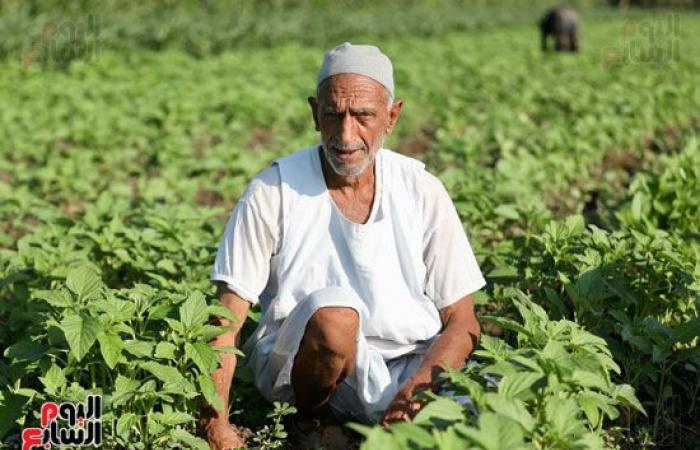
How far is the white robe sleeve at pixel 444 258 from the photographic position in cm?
316

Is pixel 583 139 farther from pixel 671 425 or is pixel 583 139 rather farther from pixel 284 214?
pixel 284 214

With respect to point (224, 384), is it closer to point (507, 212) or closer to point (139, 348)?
point (139, 348)

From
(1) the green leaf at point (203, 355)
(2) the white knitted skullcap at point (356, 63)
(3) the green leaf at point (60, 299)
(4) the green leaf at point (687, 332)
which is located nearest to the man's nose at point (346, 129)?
(2) the white knitted skullcap at point (356, 63)

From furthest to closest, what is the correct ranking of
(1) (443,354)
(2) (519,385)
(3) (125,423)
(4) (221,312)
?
(1) (443,354) < (4) (221,312) < (3) (125,423) < (2) (519,385)

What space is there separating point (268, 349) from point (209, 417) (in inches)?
11.5

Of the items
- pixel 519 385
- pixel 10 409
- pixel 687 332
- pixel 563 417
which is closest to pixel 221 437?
pixel 10 409

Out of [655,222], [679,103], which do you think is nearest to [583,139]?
[679,103]

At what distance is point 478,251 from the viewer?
13.9ft

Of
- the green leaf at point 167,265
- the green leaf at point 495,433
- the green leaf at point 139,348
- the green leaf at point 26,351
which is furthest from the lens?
the green leaf at point 167,265

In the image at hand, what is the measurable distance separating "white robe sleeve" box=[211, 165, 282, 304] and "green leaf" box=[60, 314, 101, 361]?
412mm

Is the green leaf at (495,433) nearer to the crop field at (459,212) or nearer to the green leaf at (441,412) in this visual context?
the crop field at (459,212)

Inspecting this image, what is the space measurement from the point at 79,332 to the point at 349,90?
110 cm

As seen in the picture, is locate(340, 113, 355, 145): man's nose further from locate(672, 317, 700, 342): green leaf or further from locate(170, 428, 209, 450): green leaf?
locate(672, 317, 700, 342): green leaf

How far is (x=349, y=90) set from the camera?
3035mm
